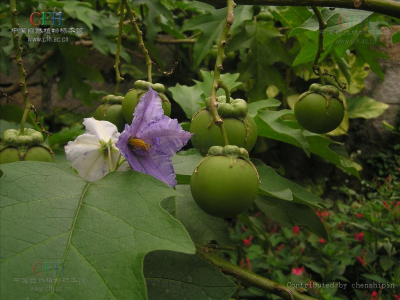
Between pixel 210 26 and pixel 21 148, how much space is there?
1.26 metres

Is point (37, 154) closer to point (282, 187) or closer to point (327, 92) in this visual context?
point (282, 187)

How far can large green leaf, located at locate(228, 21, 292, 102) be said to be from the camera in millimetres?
1812

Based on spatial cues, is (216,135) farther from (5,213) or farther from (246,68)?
(246,68)

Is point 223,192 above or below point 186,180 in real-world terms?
above

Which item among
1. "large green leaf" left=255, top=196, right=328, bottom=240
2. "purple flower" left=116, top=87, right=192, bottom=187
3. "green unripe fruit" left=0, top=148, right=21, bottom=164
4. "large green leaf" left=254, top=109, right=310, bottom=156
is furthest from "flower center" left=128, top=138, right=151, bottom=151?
"large green leaf" left=255, top=196, right=328, bottom=240

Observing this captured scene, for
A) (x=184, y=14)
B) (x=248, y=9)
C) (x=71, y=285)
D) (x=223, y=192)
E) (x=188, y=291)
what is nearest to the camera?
(x=71, y=285)

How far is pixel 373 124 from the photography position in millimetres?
3035

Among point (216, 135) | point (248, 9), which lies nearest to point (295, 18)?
point (248, 9)

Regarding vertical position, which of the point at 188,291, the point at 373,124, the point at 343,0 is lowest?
the point at 373,124

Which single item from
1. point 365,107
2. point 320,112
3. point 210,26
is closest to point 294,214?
point 320,112

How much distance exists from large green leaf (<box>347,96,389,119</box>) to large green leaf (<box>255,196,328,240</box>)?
1.90 metres

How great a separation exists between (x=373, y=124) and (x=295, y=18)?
1.67m

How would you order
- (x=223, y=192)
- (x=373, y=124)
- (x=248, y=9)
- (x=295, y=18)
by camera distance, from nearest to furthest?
(x=223, y=192), (x=295, y=18), (x=248, y=9), (x=373, y=124)

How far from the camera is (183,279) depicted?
0.69 m
